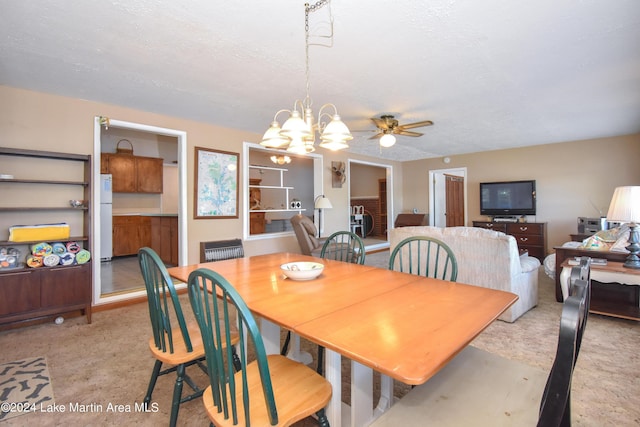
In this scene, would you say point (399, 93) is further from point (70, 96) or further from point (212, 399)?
point (70, 96)

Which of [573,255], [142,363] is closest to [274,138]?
[142,363]

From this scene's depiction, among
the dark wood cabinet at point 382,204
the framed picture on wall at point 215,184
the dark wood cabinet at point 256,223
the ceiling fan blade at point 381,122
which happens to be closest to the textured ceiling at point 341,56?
the ceiling fan blade at point 381,122

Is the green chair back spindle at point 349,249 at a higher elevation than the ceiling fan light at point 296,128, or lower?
lower

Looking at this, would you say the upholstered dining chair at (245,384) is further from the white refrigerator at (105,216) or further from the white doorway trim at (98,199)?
the white refrigerator at (105,216)

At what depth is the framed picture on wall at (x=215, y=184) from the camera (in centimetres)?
415

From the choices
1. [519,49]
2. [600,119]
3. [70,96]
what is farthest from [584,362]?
[70,96]

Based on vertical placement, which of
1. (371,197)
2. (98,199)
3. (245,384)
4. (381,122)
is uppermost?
(381,122)

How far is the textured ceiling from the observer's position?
1.83m

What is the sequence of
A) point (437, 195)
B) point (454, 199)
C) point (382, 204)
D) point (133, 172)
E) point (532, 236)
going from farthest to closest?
point (382, 204) → point (437, 195) → point (454, 199) → point (133, 172) → point (532, 236)

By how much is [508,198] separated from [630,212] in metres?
3.81

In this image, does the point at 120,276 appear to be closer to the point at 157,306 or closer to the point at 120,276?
the point at 120,276

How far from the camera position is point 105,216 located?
18.5ft

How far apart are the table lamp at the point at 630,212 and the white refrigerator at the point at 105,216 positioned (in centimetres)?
709

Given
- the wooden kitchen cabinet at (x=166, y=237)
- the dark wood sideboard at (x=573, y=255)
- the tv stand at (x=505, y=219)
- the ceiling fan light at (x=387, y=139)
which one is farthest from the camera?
the tv stand at (x=505, y=219)
